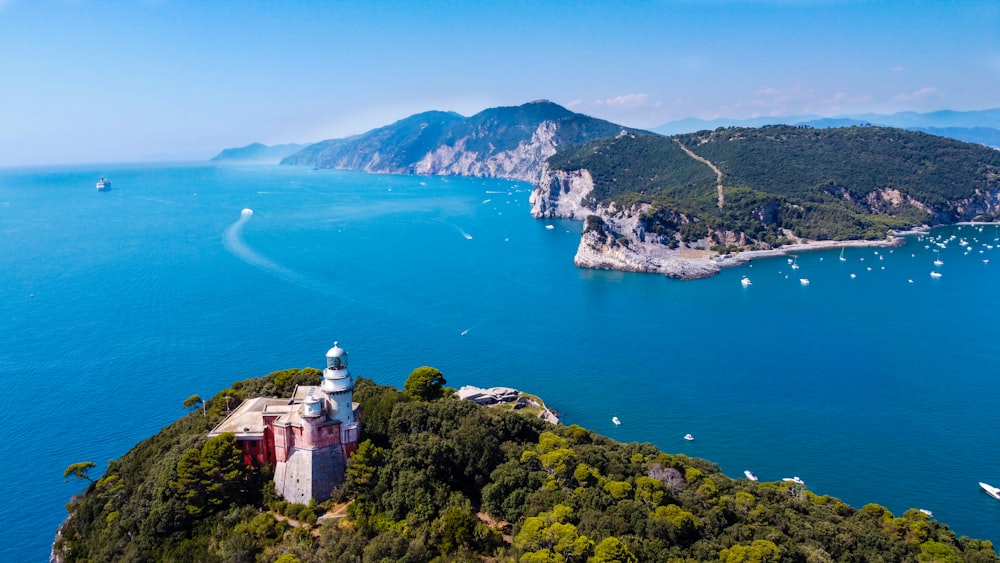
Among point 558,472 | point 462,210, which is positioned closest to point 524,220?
point 462,210

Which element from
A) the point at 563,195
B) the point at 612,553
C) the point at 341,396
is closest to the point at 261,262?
the point at 341,396

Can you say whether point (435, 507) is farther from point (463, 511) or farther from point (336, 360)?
point (336, 360)

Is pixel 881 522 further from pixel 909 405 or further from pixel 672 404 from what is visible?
pixel 909 405

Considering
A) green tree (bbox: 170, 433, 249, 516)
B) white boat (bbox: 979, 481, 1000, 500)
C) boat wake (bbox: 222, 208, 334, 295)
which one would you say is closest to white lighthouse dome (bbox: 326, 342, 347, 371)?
green tree (bbox: 170, 433, 249, 516)

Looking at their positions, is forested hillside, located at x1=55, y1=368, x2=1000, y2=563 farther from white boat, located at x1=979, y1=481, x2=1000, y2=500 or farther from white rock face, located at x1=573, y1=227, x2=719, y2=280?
white rock face, located at x1=573, y1=227, x2=719, y2=280

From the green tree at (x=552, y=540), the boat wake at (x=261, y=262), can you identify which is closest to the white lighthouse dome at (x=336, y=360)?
the green tree at (x=552, y=540)

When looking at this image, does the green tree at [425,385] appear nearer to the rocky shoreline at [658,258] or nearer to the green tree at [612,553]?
the green tree at [612,553]

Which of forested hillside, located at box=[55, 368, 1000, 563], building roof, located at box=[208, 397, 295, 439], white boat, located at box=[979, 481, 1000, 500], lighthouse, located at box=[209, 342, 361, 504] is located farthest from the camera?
white boat, located at box=[979, 481, 1000, 500]
